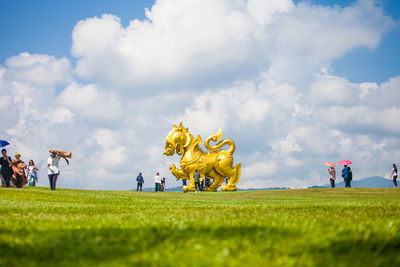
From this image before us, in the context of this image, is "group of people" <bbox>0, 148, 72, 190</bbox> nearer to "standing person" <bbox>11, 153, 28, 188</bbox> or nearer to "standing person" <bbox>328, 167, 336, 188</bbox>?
"standing person" <bbox>11, 153, 28, 188</bbox>

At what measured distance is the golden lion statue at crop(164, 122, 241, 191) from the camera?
32750 millimetres

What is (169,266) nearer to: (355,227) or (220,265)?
(220,265)

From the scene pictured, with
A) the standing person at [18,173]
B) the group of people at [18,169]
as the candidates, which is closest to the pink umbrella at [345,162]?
the group of people at [18,169]

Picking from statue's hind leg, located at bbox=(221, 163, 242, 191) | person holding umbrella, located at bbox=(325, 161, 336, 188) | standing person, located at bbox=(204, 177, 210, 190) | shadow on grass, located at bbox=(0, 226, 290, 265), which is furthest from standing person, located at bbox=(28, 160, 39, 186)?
shadow on grass, located at bbox=(0, 226, 290, 265)

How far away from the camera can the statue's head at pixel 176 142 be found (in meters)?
32.8

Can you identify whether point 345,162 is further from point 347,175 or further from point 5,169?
point 5,169

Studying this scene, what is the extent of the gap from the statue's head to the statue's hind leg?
4.65m

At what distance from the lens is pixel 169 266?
300 centimetres

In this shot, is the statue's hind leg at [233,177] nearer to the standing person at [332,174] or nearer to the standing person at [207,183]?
the standing person at [207,183]

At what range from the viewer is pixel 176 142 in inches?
1291

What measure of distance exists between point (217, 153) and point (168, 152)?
14.9 ft

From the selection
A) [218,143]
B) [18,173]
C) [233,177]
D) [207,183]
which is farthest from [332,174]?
[18,173]

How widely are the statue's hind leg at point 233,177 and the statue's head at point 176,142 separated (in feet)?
15.3

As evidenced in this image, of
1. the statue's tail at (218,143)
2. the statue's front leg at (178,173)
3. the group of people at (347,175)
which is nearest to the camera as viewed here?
the group of people at (347,175)
